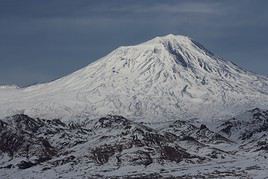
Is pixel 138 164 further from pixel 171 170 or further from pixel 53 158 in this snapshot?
pixel 53 158

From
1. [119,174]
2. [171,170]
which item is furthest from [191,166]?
[119,174]

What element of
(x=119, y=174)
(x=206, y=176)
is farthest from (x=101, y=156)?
(x=206, y=176)

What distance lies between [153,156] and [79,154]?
17.6m

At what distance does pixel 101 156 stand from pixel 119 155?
4.29m

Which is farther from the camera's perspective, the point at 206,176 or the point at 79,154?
the point at 79,154

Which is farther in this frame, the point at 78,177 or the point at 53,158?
the point at 53,158

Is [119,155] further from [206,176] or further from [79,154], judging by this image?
[206,176]

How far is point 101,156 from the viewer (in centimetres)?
19800

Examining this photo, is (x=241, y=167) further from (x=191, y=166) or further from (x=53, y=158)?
(x=53, y=158)

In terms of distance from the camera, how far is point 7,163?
655ft

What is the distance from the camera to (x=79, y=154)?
651ft

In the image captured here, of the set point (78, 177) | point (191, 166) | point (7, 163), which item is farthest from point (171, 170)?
point (7, 163)

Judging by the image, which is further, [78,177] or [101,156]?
[101,156]

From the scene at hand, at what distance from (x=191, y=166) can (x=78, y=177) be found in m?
29.3
